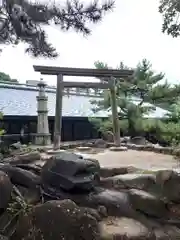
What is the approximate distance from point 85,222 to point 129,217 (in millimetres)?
945

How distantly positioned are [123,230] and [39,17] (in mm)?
3152

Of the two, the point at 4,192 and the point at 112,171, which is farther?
the point at 112,171

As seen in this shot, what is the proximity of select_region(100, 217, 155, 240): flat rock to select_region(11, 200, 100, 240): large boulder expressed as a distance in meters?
0.21

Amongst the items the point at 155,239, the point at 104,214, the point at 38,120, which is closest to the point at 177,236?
the point at 155,239

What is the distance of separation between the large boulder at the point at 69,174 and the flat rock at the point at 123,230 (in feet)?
2.07

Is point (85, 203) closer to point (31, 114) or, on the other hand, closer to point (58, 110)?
point (58, 110)

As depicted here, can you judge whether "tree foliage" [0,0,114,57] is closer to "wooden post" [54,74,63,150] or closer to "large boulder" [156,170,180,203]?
"large boulder" [156,170,180,203]

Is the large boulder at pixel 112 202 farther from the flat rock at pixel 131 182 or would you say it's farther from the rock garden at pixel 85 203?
the flat rock at pixel 131 182

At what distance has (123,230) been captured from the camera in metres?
3.60

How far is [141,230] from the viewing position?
365cm

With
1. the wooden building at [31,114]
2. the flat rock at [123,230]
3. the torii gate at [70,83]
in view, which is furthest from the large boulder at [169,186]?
the wooden building at [31,114]

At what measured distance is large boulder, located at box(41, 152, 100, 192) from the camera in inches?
167

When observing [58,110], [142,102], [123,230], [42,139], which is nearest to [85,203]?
[123,230]

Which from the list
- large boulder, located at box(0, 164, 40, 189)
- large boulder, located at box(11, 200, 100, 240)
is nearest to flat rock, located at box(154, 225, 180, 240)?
large boulder, located at box(11, 200, 100, 240)
